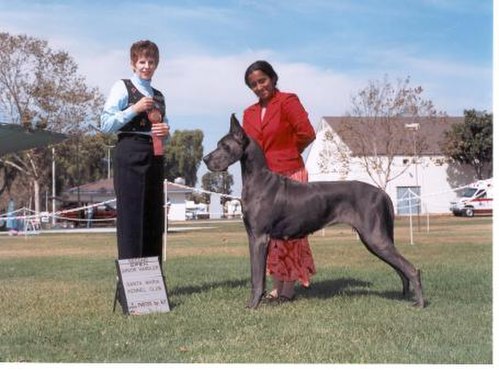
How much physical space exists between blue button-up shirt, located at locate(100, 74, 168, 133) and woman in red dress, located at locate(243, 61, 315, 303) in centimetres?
83

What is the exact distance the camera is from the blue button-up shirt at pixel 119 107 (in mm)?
5367

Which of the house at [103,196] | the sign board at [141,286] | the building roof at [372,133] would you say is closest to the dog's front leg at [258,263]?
the sign board at [141,286]

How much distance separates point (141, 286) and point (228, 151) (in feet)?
4.14

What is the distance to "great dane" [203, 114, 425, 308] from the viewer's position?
5.33 meters

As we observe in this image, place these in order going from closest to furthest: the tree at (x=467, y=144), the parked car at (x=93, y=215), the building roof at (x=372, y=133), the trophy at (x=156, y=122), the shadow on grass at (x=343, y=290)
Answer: the trophy at (x=156, y=122) < the shadow on grass at (x=343, y=290) < the parked car at (x=93, y=215) < the building roof at (x=372, y=133) < the tree at (x=467, y=144)

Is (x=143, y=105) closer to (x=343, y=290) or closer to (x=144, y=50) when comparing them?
(x=144, y=50)

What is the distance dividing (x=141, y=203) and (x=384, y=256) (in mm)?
1954

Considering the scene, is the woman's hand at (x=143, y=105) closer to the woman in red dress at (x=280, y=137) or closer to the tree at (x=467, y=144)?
the woman in red dress at (x=280, y=137)

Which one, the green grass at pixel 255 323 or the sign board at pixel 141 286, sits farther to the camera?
the sign board at pixel 141 286

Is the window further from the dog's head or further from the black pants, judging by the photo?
the dog's head

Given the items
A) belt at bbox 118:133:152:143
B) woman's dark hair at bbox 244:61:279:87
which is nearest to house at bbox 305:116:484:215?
woman's dark hair at bbox 244:61:279:87


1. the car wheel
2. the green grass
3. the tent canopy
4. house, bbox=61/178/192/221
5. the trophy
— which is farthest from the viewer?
house, bbox=61/178/192/221

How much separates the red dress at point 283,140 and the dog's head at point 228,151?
1.22 feet
